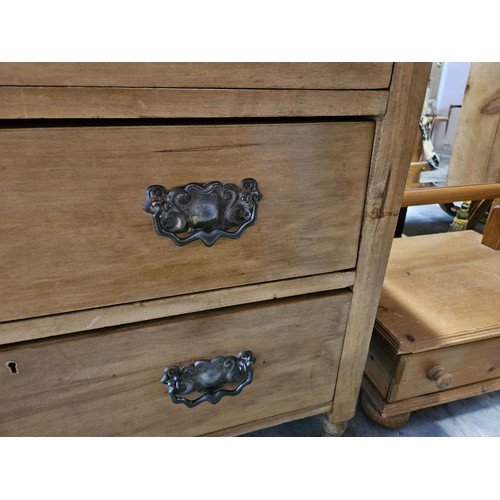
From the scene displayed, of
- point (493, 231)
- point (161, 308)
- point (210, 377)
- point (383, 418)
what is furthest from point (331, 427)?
point (493, 231)

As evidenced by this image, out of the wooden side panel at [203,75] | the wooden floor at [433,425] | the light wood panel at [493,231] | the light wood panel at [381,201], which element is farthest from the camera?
the light wood panel at [493,231]

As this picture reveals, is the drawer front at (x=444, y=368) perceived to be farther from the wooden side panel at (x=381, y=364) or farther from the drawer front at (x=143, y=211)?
the drawer front at (x=143, y=211)

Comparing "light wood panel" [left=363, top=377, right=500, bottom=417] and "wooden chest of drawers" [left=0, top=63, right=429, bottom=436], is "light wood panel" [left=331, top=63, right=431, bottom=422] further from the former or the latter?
"light wood panel" [left=363, top=377, right=500, bottom=417]

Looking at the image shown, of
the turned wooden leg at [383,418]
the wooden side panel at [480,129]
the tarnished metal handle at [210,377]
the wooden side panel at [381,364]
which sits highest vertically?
the wooden side panel at [480,129]

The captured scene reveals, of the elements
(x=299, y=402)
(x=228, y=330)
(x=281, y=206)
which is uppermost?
(x=281, y=206)

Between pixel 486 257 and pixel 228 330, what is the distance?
722 millimetres

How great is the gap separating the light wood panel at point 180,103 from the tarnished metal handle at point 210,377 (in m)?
0.30

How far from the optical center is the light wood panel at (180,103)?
1.09 ft

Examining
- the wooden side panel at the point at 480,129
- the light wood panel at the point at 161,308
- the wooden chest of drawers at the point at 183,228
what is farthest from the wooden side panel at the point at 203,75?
the wooden side panel at the point at 480,129

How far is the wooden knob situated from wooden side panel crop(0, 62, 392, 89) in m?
0.50

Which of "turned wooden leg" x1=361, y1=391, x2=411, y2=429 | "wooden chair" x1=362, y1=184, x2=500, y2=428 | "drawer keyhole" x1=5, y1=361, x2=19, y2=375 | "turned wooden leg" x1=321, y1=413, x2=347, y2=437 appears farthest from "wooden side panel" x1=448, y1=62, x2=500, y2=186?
"drawer keyhole" x1=5, y1=361, x2=19, y2=375

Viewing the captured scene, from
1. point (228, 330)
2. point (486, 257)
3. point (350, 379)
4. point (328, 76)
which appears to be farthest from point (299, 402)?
point (486, 257)

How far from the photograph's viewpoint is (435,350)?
0.69 meters

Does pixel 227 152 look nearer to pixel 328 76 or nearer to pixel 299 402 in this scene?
pixel 328 76
